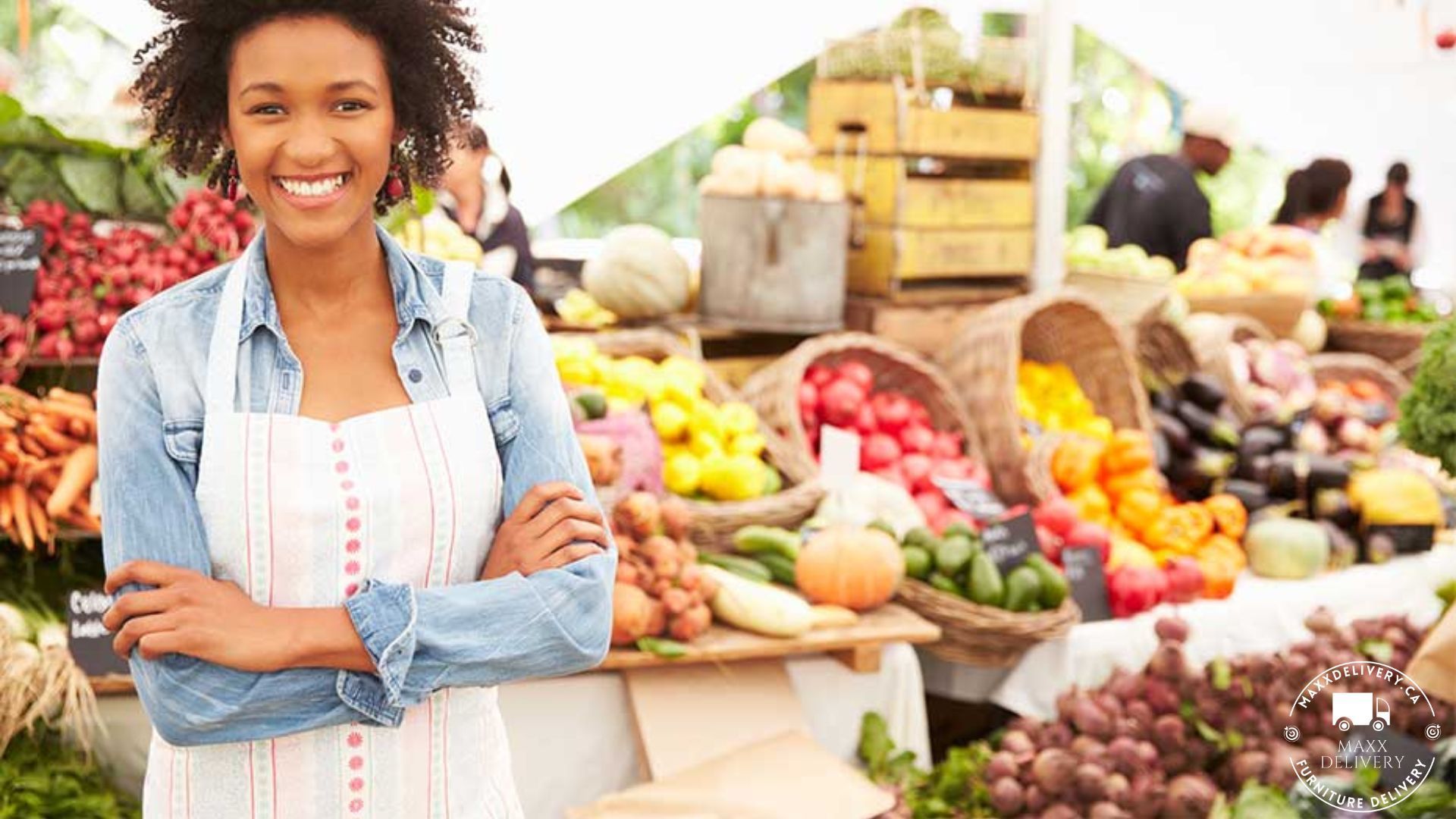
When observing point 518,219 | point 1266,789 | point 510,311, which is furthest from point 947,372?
point 510,311

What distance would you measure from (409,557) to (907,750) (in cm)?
175

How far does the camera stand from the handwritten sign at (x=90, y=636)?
8.29 ft

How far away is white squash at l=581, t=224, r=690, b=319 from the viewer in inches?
159

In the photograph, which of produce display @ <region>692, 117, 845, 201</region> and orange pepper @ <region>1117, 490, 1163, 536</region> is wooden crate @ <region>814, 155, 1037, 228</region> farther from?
orange pepper @ <region>1117, 490, 1163, 536</region>

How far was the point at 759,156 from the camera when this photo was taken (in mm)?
4047

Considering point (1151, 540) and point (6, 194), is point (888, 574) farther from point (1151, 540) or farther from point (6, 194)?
point (6, 194)

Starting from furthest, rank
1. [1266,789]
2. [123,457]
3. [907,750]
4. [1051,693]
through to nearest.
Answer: [1051,693] < [907,750] < [1266,789] < [123,457]

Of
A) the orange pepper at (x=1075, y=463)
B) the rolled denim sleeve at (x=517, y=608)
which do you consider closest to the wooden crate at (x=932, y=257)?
the orange pepper at (x=1075, y=463)

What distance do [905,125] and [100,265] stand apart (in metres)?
2.23

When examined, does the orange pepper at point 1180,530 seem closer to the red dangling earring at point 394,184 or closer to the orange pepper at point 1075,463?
the orange pepper at point 1075,463

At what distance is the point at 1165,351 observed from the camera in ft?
14.9

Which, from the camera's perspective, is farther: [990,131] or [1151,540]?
[990,131]

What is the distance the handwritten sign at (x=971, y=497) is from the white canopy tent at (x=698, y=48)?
1261 millimetres

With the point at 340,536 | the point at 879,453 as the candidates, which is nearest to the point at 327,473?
the point at 340,536
